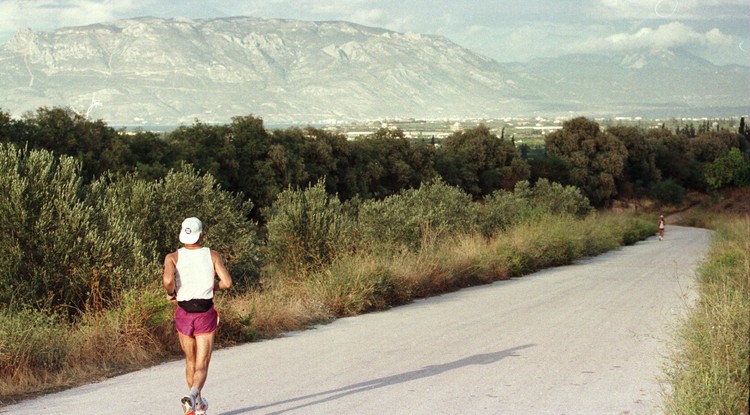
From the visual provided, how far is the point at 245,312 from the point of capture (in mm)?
12883

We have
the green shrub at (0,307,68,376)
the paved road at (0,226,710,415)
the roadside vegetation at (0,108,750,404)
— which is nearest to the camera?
the paved road at (0,226,710,415)

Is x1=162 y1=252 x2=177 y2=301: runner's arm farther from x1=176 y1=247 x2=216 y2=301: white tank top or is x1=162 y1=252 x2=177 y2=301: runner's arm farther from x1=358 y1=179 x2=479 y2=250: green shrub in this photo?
x1=358 y1=179 x2=479 y2=250: green shrub

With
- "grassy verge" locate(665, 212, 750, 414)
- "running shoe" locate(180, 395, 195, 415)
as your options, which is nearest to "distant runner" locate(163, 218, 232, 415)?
"running shoe" locate(180, 395, 195, 415)

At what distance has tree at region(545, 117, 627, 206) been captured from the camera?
307ft

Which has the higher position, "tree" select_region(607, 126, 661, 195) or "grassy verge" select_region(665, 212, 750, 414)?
"grassy verge" select_region(665, 212, 750, 414)

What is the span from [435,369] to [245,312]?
11.1ft

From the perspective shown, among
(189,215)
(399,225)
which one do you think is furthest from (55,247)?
(399,225)

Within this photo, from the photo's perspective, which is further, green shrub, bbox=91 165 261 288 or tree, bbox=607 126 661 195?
tree, bbox=607 126 661 195

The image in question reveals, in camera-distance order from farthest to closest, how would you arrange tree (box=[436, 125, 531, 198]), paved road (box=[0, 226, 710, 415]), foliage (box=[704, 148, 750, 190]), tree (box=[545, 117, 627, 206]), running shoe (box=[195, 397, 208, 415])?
foliage (box=[704, 148, 750, 190]), tree (box=[545, 117, 627, 206]), tree (box=[436, 125, 531, 198]), paved road (box=[0, 226, 710, 415]), running shoe (box=[195, 397, 208, 415])

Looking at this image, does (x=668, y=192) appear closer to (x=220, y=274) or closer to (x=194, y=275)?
(x=220, y=274)

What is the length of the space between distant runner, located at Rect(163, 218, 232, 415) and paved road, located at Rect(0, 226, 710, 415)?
2.21ft

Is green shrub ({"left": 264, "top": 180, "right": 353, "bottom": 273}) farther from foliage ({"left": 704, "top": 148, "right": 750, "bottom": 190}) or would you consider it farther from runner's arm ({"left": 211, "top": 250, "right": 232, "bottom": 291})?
foliage ({"left": 704, "top": 148, "right": 750, "bottom": 190})

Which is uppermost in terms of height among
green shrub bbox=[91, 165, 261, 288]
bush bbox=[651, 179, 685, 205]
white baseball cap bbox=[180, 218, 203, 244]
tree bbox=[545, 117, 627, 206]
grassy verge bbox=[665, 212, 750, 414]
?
white baseball cap bbox=[180, 218, 203, 244]

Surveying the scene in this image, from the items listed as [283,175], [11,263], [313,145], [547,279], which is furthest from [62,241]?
[313,145]
